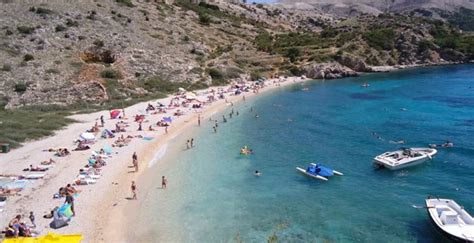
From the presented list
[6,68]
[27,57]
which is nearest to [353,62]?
[27,57]

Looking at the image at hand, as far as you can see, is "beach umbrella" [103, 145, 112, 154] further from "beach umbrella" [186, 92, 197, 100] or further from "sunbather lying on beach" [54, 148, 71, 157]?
"beach umbrella" [186, 92, 197, 100]

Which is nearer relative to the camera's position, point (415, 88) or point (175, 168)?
point (175, 168)

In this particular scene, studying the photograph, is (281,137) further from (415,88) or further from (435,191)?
(415,88)

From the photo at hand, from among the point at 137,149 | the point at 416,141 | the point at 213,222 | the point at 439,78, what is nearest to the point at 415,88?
the point at 439,78

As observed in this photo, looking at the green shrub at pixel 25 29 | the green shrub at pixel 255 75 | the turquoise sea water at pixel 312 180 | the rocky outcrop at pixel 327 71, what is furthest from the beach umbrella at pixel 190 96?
the rocky outcrop at pixel 327 71

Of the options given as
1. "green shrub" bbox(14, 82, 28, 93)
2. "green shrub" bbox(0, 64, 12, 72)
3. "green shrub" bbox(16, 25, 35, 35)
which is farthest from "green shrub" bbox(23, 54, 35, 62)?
"green shrub" bbox(16, 25, 35, 35)

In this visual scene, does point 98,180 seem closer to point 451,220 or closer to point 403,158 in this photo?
point 451,220
